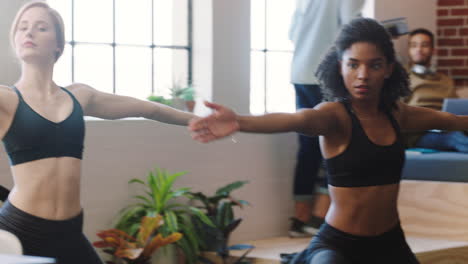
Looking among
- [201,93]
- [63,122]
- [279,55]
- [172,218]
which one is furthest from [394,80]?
[279,55]

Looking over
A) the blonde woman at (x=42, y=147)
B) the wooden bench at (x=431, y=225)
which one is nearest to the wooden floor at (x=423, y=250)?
the wooden bench at (x=431, y=225)

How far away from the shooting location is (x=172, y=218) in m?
3.97

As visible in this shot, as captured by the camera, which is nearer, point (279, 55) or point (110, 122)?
point (110, 122)

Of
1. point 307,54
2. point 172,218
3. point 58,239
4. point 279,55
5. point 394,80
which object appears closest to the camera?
point 58,239

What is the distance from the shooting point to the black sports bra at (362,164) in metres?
2.43

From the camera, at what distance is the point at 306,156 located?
4.63 m

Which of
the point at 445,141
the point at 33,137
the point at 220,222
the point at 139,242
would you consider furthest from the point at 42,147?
the point at 445,141

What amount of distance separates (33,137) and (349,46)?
1.00m

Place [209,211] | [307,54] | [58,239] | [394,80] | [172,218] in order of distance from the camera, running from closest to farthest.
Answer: [58,239] → [394,80] → [172,218] → [209,211] → [307,54]

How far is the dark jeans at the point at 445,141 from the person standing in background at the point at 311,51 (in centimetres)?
70

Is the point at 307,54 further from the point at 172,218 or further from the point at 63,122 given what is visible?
the point at 63,122

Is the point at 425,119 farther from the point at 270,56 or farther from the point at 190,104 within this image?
the point at 270,56

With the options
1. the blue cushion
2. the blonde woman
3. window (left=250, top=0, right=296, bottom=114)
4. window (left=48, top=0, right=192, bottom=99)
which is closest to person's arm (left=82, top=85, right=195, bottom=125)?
the blonde woman

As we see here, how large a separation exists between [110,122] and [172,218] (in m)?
0.57
